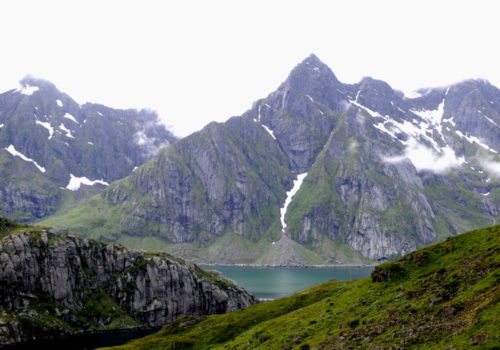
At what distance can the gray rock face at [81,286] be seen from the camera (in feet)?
502

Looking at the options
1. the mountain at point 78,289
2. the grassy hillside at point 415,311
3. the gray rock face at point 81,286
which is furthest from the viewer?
the gray rock face at point 81,286

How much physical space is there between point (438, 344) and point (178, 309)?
17150 cm

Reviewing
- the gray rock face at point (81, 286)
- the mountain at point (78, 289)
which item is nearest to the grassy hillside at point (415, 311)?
the mountain at point (78, 289)

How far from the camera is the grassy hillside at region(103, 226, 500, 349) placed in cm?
3797

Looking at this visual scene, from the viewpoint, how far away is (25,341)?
137375mm

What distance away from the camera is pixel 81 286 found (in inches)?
6914

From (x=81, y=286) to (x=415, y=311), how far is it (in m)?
160

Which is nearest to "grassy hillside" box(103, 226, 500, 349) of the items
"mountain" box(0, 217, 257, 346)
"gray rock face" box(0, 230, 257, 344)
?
"mountain" box(0, 217, 257, 346)

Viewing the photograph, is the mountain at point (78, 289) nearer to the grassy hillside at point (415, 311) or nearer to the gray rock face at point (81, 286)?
the gray rock face at point (81, 286)

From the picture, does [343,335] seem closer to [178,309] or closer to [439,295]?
[439,295]

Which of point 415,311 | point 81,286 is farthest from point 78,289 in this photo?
point 415,311

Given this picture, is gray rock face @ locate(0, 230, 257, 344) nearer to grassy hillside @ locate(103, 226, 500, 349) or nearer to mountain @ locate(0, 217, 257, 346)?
mountain @ locate(0, 217, 257, 346)

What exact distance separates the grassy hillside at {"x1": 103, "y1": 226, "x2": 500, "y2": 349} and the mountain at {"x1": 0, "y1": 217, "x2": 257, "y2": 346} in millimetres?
84795

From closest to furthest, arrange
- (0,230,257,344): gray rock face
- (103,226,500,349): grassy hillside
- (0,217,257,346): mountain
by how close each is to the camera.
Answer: (103,226,500,349): grassy hillside < (0,217,257,346): mountain < (0,230,257,344): gray rock face
